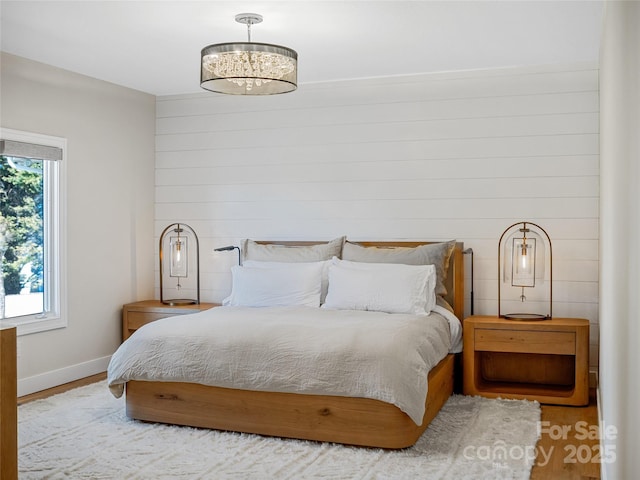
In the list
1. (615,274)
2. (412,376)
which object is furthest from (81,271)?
(615,274)

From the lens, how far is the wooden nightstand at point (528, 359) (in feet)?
15.3

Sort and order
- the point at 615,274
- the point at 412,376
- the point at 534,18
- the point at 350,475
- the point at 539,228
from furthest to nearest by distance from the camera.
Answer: the point at 539,228
the point at 534,18
the point at 412,376
the point at 350,475
the point at 615,274

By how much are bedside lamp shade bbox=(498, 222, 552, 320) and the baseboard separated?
3.27 meters

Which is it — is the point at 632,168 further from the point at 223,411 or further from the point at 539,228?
the point at 539,228

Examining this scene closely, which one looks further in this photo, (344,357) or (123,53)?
(123,53)

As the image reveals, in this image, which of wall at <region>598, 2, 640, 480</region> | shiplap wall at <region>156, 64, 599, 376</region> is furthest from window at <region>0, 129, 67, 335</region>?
wall at <region>598, 2, 640, 480</region>

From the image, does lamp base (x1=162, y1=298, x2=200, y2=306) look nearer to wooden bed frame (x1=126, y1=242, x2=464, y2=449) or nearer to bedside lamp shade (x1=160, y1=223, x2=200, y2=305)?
bedside lamp shade (x1=160, y1=223, x2=200, y2=305)

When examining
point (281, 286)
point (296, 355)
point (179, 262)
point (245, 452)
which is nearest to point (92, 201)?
point (179, 262)

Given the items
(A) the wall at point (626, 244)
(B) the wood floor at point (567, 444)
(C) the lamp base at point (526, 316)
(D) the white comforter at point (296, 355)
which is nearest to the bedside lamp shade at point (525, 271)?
(C) the lamp base at point (526, 316)

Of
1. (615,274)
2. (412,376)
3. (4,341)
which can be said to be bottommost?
(412,376)

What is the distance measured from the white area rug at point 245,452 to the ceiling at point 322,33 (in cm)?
239

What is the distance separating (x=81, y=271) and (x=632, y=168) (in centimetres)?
455

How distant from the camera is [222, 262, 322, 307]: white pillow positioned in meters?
5.07

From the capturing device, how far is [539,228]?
5.16 metres
